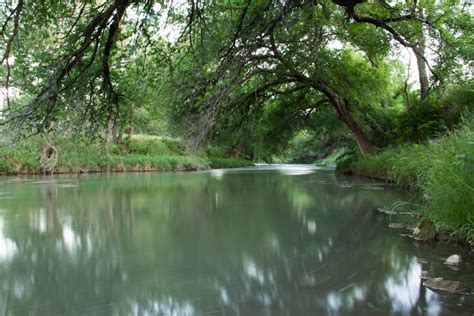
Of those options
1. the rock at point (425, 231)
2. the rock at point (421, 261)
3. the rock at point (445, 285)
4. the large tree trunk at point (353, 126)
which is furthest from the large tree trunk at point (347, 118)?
the rock at point (445, 285)

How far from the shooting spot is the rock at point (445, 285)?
9.47ft

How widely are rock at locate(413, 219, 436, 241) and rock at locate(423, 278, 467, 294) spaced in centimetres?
151

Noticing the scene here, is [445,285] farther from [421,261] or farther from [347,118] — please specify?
[347,118]

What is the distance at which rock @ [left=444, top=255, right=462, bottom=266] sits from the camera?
3.52 m

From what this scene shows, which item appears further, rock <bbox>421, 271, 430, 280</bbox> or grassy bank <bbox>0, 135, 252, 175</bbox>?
grassy bank <bbox>0, 135, 252, 175</bbox>

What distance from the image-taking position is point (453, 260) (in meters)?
3.54

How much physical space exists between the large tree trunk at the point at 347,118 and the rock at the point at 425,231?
8.74 metres

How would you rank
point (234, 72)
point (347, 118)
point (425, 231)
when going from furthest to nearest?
point (347, 118) → point (234, 72) → point (425, 231)

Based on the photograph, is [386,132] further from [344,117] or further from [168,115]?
[168,115]

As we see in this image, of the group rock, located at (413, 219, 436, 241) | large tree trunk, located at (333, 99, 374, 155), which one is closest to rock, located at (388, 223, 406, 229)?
rock, located at (413, 219, 436, 241)

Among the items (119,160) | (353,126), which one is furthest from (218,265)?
(119,160)

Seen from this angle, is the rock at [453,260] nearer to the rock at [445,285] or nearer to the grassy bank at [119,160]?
the rock at [445,285]

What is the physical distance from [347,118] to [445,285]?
11.7 metres

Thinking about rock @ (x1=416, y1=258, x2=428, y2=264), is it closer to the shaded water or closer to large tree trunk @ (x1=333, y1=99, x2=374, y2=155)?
the shaded water
